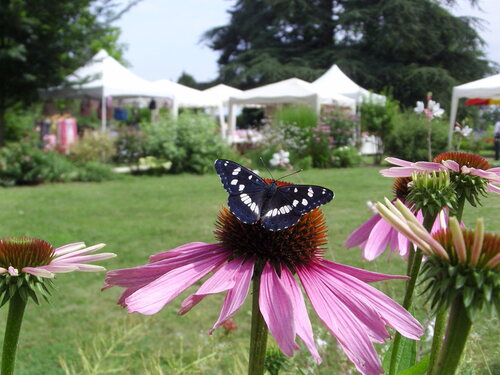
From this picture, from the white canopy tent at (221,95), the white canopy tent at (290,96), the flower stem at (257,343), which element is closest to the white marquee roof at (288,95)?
the white canopy tent at (290,96)

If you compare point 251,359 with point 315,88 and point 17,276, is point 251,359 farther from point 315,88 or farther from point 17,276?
point 315,88

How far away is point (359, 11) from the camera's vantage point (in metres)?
13.5

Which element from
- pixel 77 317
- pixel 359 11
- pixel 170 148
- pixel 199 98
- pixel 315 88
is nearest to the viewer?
pixel 77 317

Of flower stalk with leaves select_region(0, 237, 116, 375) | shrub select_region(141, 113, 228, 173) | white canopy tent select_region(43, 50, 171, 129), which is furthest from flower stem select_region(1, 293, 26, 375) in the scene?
white canopy tent select_region(43, 50, 171, 129)

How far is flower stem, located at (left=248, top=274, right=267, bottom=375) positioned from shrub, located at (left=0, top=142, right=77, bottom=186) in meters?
8.69

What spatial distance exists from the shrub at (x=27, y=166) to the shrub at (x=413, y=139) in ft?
23.6

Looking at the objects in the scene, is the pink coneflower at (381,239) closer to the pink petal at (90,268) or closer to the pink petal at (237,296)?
the pink petal at (237,296)

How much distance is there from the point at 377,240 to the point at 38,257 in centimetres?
65

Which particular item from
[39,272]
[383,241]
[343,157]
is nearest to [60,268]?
[39,272]

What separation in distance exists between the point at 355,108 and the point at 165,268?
15017 mm

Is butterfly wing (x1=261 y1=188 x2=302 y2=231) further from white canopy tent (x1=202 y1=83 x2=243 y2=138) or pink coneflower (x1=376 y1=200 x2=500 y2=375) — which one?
white canopy tent (x1=202 y1=83 x2=243 y2=138)

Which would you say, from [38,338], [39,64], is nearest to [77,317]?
[38,338]

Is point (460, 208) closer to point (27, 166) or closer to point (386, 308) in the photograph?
point (386, 308)

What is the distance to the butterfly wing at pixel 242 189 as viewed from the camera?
0.86 meters
